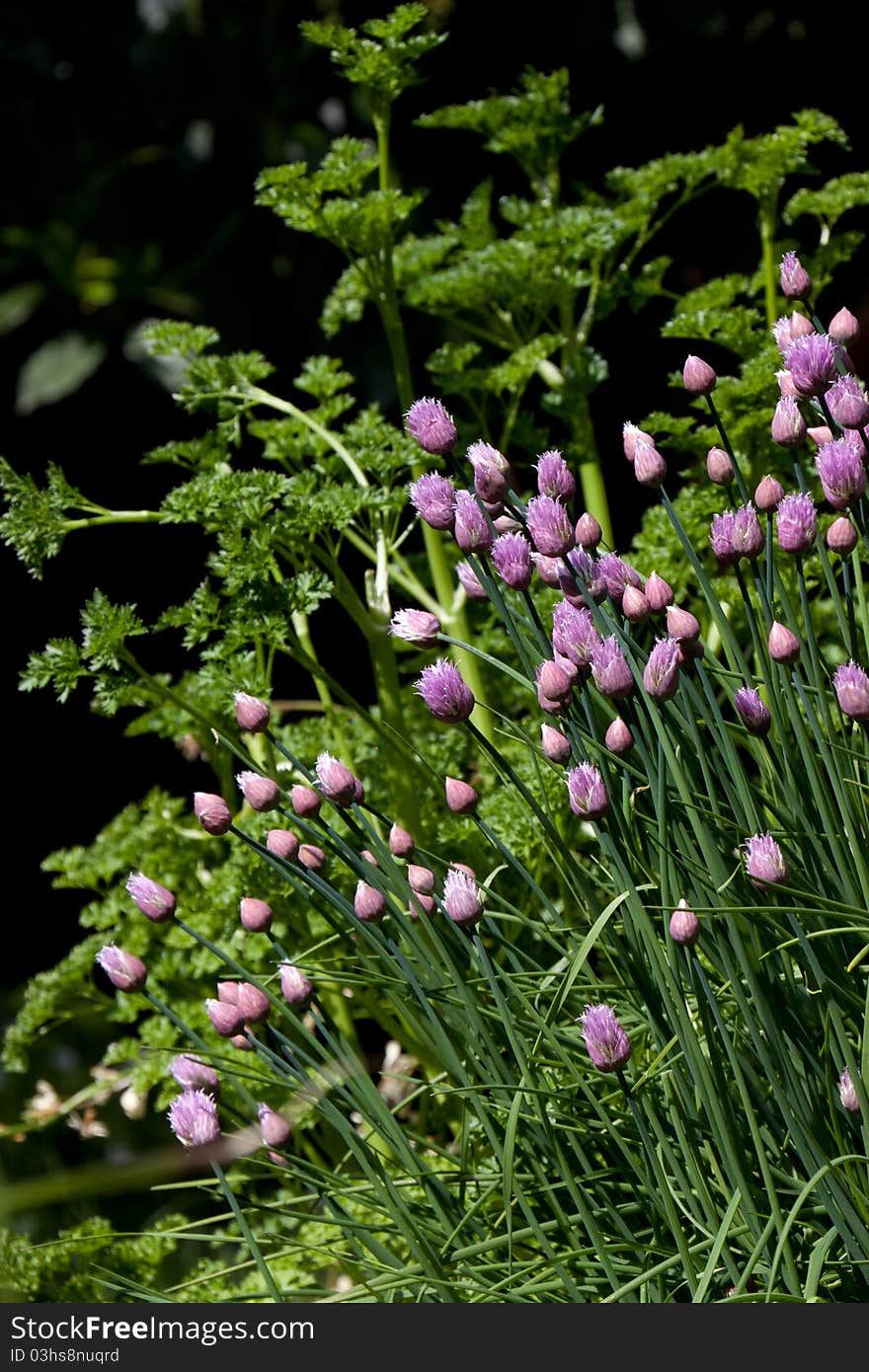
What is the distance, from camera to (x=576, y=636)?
1.01 m

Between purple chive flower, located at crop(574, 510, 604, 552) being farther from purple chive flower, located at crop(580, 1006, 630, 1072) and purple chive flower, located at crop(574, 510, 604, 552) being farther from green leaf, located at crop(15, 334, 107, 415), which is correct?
green leaf, located at crop(15, 334, 107, 415)

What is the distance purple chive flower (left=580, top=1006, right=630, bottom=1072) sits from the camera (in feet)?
3.02

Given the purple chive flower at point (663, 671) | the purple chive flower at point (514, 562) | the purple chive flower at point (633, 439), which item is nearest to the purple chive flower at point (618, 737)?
the purple chive flower at point (663, 671)

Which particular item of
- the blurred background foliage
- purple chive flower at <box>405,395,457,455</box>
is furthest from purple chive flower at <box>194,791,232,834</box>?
the blurred background foliage

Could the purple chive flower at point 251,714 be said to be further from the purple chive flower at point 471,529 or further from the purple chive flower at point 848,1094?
the purple chive flower at point 848,1094

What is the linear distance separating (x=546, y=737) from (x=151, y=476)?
2.87m

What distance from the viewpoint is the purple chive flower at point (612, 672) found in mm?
966

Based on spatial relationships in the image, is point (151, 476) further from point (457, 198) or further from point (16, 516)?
point (16, 516)

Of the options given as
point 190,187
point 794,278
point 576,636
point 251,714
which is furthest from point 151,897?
point 190,187

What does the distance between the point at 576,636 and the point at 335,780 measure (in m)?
0.22

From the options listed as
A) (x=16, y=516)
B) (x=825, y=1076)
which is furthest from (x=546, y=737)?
(x=16, y=516)

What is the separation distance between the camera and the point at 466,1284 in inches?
38.3

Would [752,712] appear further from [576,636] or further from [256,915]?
[256,915]

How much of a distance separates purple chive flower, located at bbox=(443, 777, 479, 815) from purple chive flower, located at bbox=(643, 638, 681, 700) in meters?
0.19
